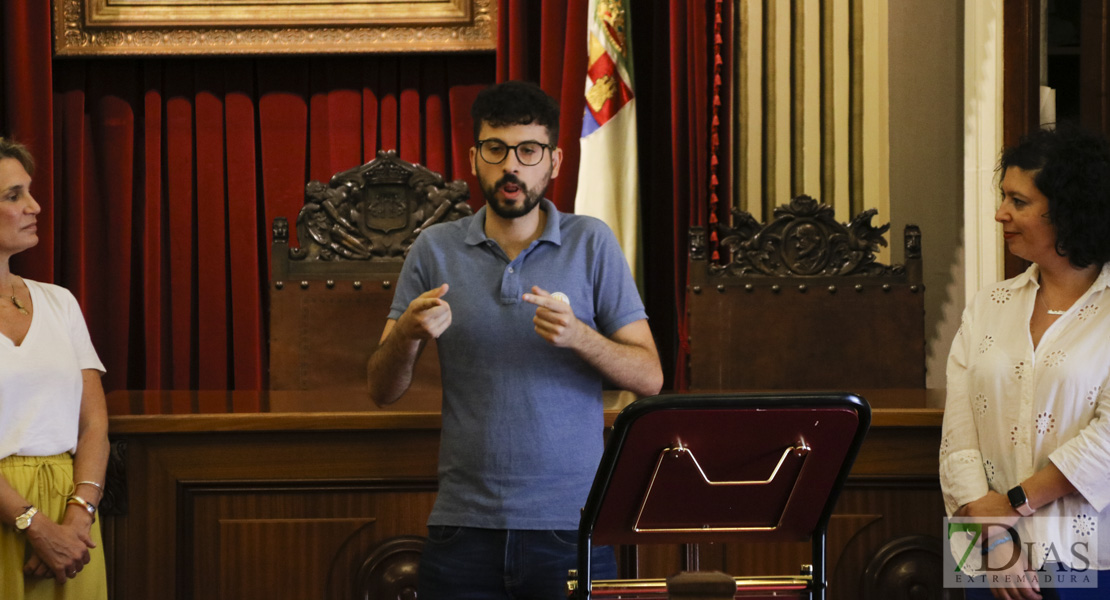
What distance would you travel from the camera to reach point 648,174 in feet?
14.6

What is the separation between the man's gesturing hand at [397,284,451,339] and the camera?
64.2 inches

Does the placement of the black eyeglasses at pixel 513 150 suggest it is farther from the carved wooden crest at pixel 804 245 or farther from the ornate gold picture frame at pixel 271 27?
the ornate gold picture frame at pixel 271 27

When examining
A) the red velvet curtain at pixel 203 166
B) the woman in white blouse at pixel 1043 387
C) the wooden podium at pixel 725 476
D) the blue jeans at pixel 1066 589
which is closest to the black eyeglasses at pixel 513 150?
the wooden podium at pixel 725 476

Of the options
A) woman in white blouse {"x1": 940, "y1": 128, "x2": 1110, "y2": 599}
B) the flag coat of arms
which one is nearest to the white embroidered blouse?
woman in white blouse {"x1": 940, "y1": 128, "x2": 1110, "y2": 599}

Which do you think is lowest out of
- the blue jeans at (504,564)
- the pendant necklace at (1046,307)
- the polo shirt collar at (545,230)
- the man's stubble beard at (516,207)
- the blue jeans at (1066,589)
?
the blue jeans at (1066,589)

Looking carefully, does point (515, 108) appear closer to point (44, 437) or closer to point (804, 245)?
point (44, 437)

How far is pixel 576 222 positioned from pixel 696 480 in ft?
2.35

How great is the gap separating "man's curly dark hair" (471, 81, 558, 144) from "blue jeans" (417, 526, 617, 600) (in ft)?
2.19

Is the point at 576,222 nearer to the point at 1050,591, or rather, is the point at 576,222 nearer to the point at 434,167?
the point at 1050,591

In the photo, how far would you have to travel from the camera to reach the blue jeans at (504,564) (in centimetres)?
167

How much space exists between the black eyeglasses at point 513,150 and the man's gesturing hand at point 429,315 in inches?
10.8

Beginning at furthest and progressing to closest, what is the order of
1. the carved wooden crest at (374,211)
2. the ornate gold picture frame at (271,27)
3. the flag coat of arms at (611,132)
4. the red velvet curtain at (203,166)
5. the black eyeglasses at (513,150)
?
the red velvet curtain at (203,166)
the ornate gold picture frame at (271,27)
the flag coat of arms at (611,132)
the carved wooden crest at (374,211)
the black eyeglasses at (513,150)

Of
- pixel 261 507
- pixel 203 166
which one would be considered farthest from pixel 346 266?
pixel 203 166

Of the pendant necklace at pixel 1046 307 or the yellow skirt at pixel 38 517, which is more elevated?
the pendant necklace at pixel 1046 307
